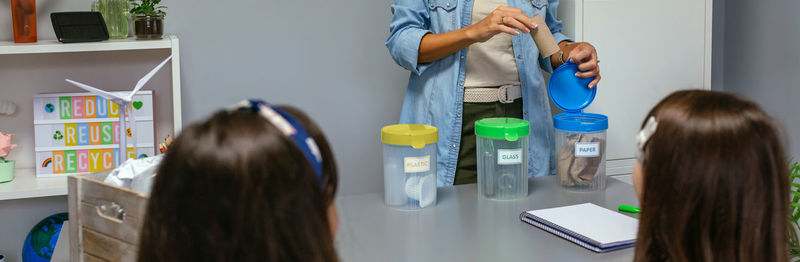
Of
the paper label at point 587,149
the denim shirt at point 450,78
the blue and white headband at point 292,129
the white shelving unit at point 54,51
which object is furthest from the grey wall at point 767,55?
the blue and white headband at point 292,129

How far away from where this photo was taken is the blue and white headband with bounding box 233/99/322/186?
79 cm

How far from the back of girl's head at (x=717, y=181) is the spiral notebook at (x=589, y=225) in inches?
14.3

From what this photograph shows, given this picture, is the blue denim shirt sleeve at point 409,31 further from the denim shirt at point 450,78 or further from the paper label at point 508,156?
the paper label at point 508,156

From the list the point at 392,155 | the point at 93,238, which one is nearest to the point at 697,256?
the point at 392,155

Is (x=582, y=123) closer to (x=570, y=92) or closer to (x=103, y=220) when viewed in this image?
(x=570, y=92)

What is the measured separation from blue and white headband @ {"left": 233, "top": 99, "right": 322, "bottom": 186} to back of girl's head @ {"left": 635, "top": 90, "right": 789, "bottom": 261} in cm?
45

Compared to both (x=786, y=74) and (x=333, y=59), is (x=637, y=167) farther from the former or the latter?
(x=786, y=74)

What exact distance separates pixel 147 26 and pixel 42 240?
0.80 metres

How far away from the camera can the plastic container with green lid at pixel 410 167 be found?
1593 mm

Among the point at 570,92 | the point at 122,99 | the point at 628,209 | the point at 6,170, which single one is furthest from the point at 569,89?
the point at 6,170

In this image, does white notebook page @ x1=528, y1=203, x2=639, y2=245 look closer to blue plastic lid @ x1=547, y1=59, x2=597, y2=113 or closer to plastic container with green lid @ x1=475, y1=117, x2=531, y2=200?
plastic container with green lid @ x1=475, y1=117, x2=531, y2=200

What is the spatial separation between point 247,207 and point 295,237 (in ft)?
0.20

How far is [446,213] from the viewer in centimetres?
158

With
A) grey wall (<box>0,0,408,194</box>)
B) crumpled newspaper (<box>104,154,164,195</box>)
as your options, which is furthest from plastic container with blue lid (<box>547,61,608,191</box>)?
grey wall (<box>0,0,408,194</box>)
